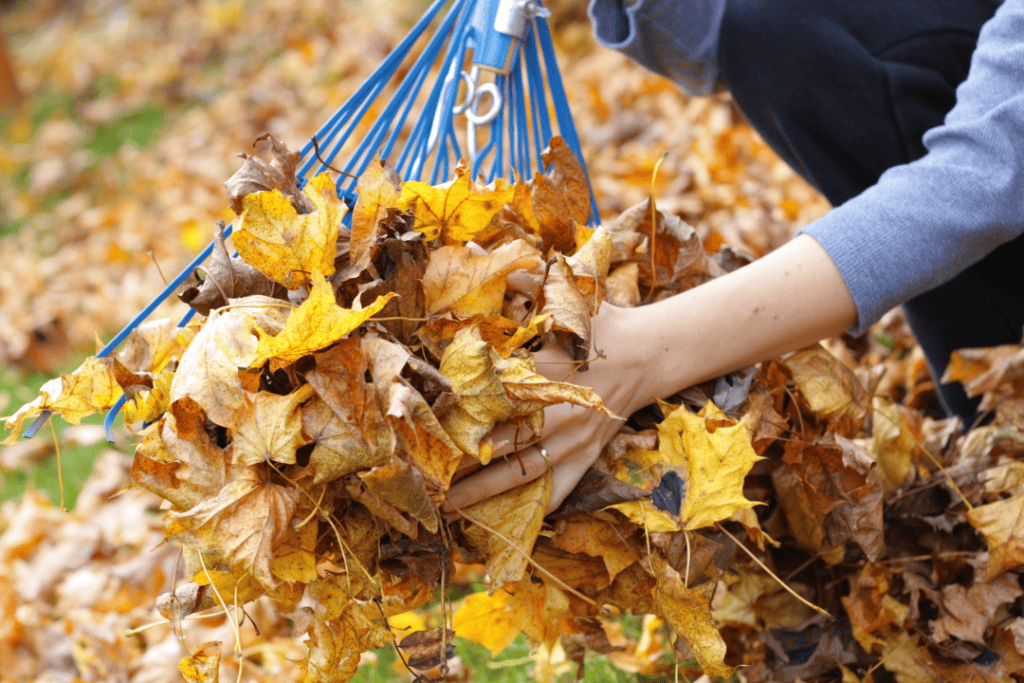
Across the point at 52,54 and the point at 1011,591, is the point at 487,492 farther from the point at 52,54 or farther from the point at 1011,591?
the point at 52,54

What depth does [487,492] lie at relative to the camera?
31.4 inches

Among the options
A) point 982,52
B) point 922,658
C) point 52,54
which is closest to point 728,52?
point 982,52

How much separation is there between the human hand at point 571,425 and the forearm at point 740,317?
0.07 ft

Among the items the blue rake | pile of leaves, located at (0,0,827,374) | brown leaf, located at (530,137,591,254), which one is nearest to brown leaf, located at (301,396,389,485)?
brown leaf, located at (530,137,591,254)

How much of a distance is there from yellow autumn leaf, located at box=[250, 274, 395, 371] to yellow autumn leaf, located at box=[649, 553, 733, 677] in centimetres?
41

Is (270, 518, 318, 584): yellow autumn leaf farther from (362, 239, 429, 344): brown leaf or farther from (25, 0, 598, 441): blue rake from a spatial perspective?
(25, 0, 598, 441): blue rake

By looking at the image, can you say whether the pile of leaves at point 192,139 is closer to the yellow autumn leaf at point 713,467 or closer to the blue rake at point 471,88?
the blue rake at point 471,88

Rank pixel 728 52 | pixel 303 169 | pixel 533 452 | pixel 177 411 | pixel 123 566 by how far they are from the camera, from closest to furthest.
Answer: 1. pixel 177 411
2. pixel 533 452
3. pixel 303 169
4. pixel 728 52
5. pixel 123 566

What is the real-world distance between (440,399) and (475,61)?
610 millimetres

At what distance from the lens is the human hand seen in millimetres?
793

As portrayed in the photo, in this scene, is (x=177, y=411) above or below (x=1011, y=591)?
above

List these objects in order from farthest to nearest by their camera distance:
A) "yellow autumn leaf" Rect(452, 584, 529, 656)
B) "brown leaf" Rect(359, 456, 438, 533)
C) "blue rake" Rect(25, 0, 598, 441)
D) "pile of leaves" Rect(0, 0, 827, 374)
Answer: "pile of leaves" Rect(0, 0, 827, 374)
"blue rake" Rect(25, 0, 598, 441)
"yellow autumn leaf" Rect(452, 584, 529, 656)
"brown leaf" Rect(359, 456, 438, 533)

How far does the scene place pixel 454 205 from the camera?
2.58ft

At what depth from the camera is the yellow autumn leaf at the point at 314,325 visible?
2.10 feet
